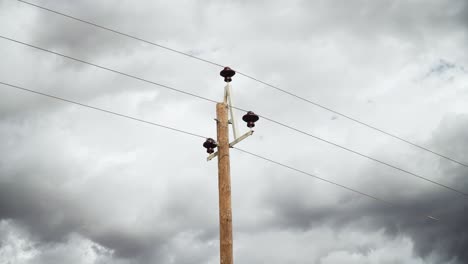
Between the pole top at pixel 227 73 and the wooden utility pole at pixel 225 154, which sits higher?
the pole top at pixel 227 73

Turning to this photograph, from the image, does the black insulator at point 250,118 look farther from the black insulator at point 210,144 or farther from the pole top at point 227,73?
the pole top at point 227,73

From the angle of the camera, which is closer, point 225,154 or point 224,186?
point 224,186

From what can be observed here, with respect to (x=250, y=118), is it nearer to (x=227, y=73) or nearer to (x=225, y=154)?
(x=225, y=154)

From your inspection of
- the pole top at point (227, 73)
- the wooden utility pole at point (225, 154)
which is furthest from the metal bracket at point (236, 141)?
the pole top at point (227, 73)

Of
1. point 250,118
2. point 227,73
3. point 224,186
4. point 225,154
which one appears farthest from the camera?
point 227,73

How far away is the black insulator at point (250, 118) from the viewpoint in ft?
31.6

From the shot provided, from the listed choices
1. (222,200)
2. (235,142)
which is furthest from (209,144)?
(222,200)

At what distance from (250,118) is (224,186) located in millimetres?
1829

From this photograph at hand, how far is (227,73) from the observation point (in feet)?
33.2

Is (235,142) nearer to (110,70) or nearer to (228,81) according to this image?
(228,81)

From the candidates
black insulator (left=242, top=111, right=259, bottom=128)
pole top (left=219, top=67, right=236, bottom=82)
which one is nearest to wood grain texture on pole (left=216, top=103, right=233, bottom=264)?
black insulator (left=242, top=111, right=259, bottom=128)

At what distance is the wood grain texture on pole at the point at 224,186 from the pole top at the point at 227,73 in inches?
29.8

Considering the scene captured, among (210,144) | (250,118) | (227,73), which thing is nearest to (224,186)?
(210,144)

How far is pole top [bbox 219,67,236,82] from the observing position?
10.1 metres
